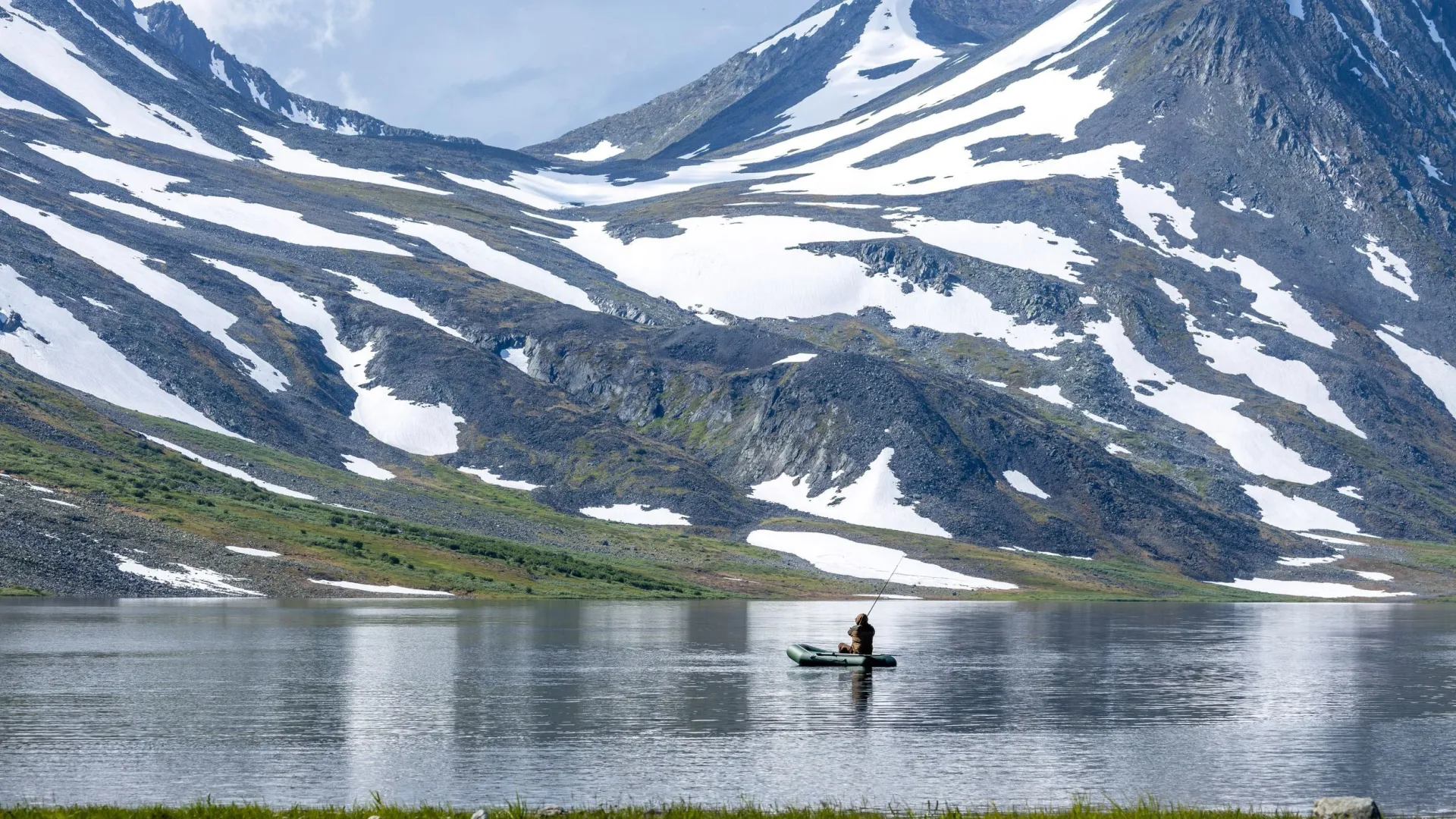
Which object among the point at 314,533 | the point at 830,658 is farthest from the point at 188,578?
the point at 830,658

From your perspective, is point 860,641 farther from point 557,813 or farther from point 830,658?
point 557,813

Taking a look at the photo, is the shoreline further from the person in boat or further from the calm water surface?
the person in boat

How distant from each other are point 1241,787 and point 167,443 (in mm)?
171613

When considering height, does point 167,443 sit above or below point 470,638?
above

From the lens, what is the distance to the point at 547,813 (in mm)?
35312

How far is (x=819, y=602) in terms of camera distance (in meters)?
168

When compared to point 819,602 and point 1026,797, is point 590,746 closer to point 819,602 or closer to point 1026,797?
point 1026,797

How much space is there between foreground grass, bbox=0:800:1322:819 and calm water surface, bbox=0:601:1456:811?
4773mm

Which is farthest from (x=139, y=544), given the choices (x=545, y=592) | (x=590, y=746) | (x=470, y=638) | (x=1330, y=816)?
(x=1330, y=816)

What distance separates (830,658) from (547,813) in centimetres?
4500

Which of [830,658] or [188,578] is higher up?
[188,578]

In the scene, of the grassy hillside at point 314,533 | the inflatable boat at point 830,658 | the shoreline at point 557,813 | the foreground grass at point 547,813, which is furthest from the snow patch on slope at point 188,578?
the foreground grass at point 547,813

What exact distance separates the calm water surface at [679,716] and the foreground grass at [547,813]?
15.7 ft

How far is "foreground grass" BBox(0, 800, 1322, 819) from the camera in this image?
3350cm
